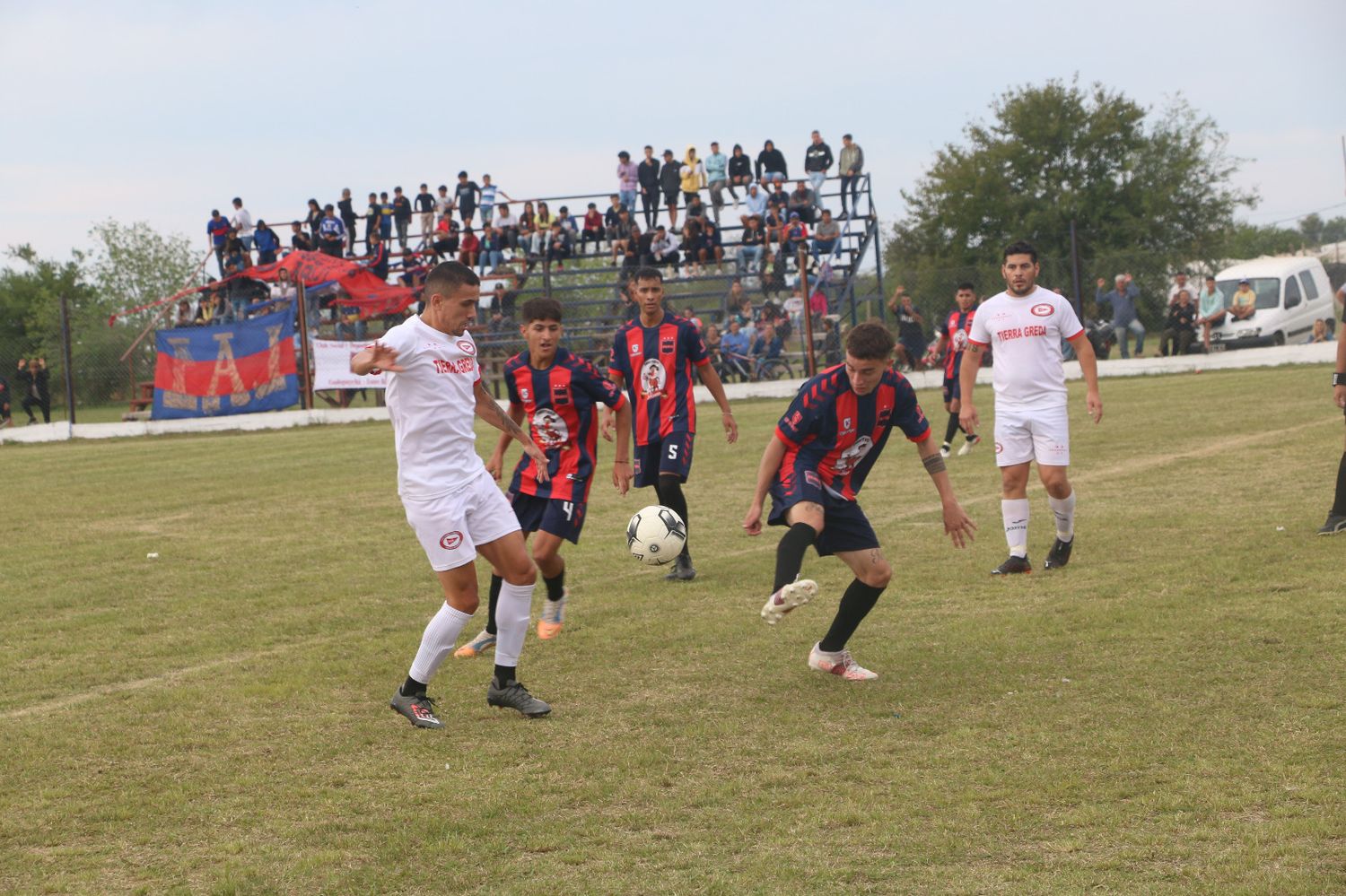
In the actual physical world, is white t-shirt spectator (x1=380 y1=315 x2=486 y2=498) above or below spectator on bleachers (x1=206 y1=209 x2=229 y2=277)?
below

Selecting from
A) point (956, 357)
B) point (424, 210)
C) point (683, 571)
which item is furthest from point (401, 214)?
point (683, 571)

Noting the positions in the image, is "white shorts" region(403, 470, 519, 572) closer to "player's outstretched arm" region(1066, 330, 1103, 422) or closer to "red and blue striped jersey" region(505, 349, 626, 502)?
"red and blue striped jersey" region(505, 349, 626, 502)

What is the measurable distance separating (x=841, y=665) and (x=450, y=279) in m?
2.56

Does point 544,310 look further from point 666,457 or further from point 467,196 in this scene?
point 467,196

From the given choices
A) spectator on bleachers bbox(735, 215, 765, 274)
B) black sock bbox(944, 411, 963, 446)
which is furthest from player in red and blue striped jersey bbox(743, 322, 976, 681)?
spectator on bleachers bbox(735, 215, 765, 274)

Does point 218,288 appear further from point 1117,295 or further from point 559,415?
point 559,415

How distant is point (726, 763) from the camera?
5.05m

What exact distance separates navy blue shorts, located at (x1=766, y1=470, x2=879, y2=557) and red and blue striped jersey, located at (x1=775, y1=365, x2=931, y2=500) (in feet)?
0.17

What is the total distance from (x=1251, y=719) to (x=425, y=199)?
2843cm

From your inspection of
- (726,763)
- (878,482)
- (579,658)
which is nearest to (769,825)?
(726,763)

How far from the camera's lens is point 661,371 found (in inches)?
368

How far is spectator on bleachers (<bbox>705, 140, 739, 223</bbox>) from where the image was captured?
29922mm

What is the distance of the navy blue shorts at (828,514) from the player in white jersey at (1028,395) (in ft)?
8.49

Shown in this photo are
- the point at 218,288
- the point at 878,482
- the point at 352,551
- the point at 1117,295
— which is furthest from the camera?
the point at 218,288
